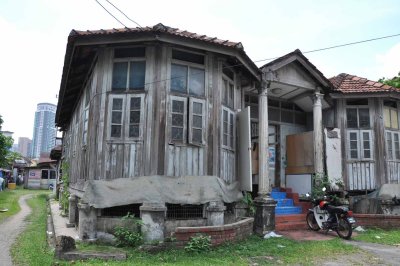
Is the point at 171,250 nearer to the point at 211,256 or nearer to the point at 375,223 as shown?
the point at 211,256

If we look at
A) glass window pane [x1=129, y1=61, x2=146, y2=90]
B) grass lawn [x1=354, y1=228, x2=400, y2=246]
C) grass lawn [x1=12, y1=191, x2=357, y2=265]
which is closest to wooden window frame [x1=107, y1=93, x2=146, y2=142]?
glass window pane [x1=129, y1=61, x2=146, y2=90]

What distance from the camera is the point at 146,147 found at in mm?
7656

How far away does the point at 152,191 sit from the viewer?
23.8ft

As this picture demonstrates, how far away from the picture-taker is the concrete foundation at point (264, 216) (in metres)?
8.88

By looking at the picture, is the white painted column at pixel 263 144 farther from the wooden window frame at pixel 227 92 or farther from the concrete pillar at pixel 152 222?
the concrete pillar at pixel 152 222

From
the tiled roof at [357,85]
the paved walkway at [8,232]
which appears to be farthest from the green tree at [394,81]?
the paved walkway at [8,232]

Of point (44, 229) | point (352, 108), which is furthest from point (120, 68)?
point (352, 108)

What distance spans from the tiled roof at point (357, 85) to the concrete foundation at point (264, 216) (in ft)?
16.4

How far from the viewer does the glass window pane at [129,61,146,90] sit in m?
8.00

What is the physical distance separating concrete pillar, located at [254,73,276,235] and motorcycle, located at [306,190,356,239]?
1.42m

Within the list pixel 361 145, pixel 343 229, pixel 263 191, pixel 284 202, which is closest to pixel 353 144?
pixel 361 145

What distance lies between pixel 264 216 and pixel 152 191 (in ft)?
11.1

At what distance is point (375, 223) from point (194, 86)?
23.3 ft

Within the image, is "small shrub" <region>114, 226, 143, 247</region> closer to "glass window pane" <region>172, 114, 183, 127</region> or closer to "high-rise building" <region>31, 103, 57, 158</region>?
"glass window pane" <region>172, 114, 183, 127</region>
